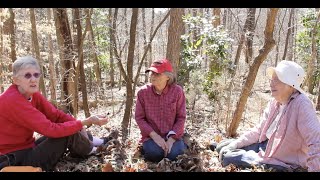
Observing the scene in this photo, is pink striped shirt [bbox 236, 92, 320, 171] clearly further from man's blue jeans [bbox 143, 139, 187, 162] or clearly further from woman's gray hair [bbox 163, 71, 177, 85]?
woman's gray hair [bbox 163, 71, 177, 85]

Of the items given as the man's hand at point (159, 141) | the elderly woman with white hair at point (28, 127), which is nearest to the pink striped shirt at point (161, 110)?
the man's hand at point (159, 141)

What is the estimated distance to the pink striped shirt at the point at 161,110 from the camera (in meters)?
4.24

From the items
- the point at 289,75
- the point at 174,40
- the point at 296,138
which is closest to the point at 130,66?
the point at 174,40

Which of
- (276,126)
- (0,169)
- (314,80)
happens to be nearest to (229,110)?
(276,126)

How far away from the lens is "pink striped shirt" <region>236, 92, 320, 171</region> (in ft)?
10.5

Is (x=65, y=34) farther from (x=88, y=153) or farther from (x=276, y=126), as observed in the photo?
(x=276, y=126)

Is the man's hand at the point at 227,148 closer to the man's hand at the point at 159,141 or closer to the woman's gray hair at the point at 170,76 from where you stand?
the man's hand at the point at 159,141

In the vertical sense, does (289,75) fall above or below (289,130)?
above

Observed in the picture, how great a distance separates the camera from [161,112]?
4.27 metres

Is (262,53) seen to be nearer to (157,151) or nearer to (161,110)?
(161,110)

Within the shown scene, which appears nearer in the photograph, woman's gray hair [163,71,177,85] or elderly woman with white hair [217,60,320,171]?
elderly woman with white hair [217,60,320,171]

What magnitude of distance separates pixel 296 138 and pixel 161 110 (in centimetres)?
155

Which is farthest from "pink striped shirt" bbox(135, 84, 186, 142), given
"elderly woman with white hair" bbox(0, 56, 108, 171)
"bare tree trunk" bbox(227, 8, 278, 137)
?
"bare tree trunk" bbox(227, 8, 278, 137)

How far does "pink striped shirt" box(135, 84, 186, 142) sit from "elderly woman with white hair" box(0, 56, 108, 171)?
0.66 metres
